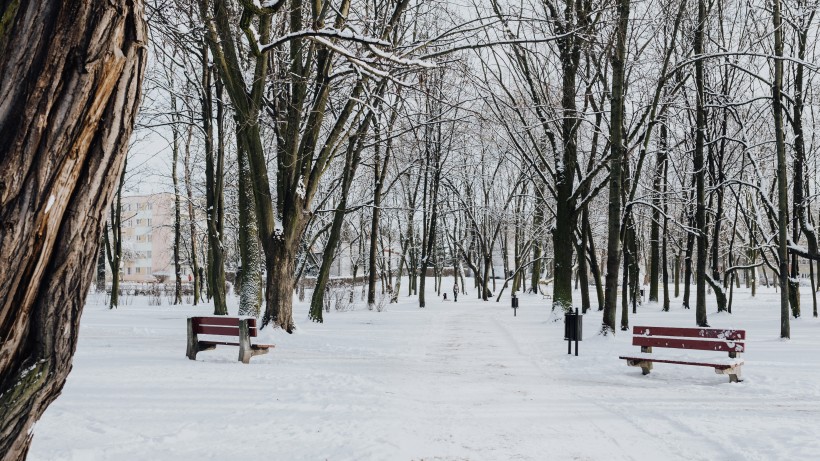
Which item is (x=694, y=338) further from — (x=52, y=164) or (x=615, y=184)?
(x=52, y=164)

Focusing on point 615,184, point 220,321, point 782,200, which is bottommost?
point 220,321

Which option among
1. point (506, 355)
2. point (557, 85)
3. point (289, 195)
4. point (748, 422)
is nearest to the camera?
point (748, 422)

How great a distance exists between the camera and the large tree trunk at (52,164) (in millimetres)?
2613

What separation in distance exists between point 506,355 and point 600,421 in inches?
235

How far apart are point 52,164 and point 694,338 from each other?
31.9 ft

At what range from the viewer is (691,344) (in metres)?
10.2

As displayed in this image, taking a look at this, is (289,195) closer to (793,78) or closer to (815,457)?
(815,457)

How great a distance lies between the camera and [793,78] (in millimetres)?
22875

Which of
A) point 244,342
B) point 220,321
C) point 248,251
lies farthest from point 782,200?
point 220,321

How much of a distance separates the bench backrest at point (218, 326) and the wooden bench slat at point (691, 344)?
6311 millimetres

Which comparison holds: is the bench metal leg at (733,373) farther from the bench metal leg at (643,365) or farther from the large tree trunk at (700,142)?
the large tree trunk at (700,142)

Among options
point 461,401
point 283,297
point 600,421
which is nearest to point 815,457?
point 600,421

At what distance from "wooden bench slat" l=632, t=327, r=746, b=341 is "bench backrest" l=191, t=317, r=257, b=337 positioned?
6338 millimetres

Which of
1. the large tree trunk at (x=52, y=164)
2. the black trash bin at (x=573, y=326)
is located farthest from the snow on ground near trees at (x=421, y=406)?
the large tree trunk at (x=52, y=164)
